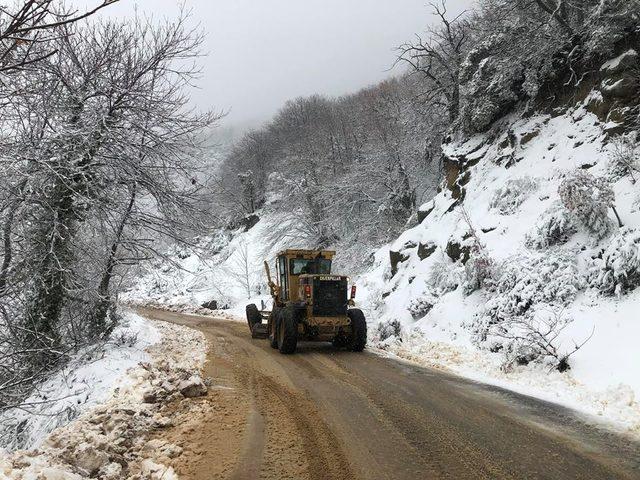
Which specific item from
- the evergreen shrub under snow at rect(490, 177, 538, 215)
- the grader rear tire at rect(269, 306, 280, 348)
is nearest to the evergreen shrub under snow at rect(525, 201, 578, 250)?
the evergreen shrub under snow at rect(490, 177, 538, 215)

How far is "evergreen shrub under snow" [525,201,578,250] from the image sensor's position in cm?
1028

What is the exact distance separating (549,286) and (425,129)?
54.2ft

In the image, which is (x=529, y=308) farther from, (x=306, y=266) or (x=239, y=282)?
(x=239, y=282)

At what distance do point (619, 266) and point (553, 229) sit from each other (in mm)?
2401

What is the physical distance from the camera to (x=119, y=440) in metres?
4.74

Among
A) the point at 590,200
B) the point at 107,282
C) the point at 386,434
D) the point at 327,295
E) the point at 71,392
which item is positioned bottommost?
the point at 71,392

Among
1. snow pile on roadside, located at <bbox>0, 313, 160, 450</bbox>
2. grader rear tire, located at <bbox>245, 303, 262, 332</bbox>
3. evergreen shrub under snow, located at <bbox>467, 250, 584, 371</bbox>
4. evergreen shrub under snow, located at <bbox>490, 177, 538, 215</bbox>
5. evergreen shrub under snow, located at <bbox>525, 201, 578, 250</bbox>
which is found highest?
evergreen shrub under snow, located at <bbox>490, 177, 538, 215</bbox>

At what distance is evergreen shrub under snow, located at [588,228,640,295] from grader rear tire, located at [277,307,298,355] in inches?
252

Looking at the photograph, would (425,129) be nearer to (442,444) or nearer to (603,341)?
(603,341)

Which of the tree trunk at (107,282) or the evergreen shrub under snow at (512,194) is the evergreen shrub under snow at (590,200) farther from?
the tree trunk at (107,282)

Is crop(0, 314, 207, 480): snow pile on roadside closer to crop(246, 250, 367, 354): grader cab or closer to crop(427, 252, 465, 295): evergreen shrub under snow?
crop(246, 250, 367, 354): grader cab

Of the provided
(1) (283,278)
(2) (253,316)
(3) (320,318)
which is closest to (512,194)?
(3) (320,318)

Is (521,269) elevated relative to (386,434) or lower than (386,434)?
elevated

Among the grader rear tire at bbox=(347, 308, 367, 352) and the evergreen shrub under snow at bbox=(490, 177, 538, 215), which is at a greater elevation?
the evergreen shrub under snow at bbox=(490, 177, 538, 215)
